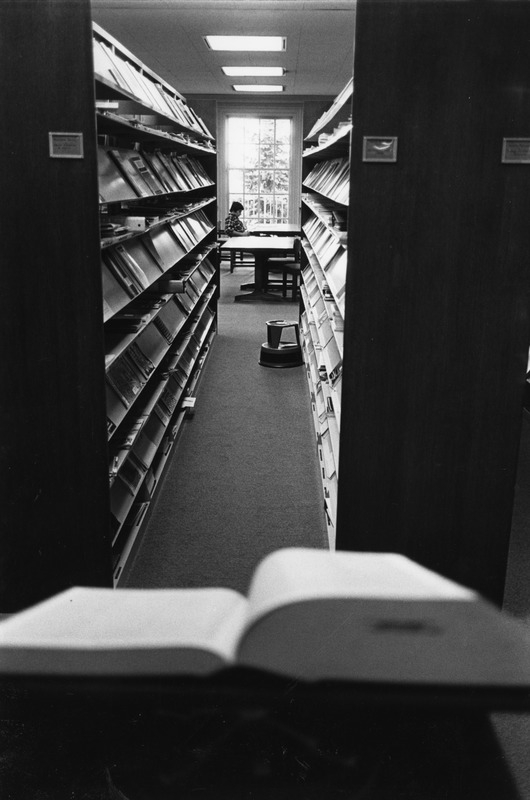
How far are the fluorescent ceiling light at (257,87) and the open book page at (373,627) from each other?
447 inches

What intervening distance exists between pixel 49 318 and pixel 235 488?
189 centimetres

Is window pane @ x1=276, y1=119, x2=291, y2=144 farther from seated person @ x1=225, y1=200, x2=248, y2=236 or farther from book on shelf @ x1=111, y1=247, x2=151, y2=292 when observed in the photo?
book on shelf @ x1=111, y1=247, x2=151, y2=292

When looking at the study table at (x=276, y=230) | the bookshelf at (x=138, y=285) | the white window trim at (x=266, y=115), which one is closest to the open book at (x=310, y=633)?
the bookshelf at (x=138, y=285)

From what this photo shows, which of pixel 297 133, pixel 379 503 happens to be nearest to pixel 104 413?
pixel 379 503

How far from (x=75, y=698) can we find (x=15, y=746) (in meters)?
1.15

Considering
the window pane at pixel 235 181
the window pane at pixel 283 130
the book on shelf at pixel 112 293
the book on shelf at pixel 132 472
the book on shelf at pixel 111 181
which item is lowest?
the book on shelf at pixel 132 472

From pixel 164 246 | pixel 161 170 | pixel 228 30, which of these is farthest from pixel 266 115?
pixel 164 246

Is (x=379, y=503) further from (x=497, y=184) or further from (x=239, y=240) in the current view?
(x=239, y=240)

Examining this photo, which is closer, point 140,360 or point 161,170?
point 140,360

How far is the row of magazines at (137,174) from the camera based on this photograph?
3.14 m

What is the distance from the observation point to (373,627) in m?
0.71

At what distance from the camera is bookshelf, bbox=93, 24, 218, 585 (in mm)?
3021

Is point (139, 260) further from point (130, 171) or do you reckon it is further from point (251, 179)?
point (251, 179)

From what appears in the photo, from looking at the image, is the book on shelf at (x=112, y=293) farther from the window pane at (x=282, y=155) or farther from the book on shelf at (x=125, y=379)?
the window pane at (x=282, y=155)
